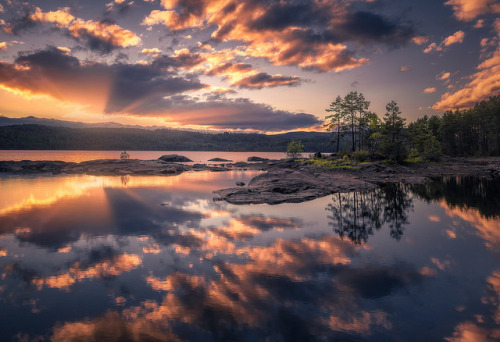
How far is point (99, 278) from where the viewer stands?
934cm

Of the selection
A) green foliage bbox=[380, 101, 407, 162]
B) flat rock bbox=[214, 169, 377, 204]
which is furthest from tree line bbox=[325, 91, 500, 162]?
flat rock bbox=[214, 169, 377, 204]

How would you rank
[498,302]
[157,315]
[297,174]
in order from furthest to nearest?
[297,174] < [498,302] < [157,315]

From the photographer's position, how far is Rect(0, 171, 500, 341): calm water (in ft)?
22.1

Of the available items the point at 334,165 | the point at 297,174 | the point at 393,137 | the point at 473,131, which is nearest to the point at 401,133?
the point at 393,137

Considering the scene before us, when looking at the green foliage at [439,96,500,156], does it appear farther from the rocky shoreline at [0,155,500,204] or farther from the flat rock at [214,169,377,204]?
the flat rock at [214,169,377,204]

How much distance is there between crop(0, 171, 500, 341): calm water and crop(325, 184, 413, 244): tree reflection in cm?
20

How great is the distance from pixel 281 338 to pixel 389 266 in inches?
259

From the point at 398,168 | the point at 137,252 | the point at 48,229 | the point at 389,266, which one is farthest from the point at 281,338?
the point at 398,168

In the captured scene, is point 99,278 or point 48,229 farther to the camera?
point 48,229

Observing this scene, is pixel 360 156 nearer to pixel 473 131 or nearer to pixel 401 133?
pixel 401 133

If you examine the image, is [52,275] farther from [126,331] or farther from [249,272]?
[249,272]

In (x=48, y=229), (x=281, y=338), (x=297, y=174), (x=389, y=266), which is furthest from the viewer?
(x=297, y=174)

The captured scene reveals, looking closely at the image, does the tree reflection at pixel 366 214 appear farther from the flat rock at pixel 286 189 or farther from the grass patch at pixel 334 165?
the grass patch at pixel 334 165

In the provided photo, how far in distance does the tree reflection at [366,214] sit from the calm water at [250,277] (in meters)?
0.20
